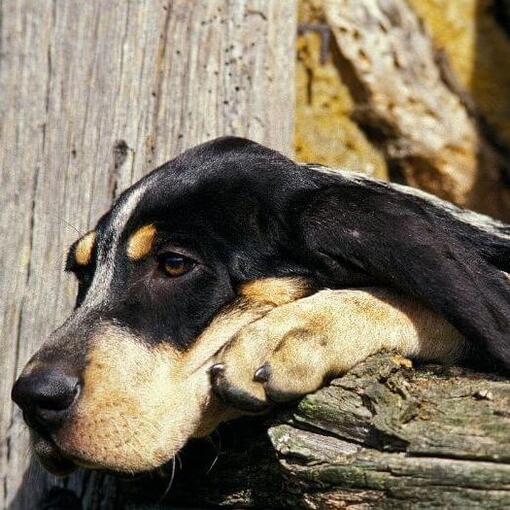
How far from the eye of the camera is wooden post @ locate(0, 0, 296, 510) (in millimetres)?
4859

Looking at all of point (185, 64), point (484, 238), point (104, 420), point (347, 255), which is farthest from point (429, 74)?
point (104, 420)

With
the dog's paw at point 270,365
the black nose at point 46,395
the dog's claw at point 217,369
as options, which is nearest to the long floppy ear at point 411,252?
the dog's paw at point 270,365

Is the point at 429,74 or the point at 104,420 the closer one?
the point at 104,420

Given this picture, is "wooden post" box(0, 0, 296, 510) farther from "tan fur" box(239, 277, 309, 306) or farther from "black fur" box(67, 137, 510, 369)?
"tan fur" box(239, 277, 309, 306)

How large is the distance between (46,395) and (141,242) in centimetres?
78

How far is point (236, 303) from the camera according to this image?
381cm

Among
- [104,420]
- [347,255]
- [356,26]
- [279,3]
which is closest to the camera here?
[104,420]

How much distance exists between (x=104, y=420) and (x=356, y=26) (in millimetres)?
4566

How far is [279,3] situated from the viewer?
5.32 m

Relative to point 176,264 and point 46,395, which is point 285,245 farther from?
point 46,395

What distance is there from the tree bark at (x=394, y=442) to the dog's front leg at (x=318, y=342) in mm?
71

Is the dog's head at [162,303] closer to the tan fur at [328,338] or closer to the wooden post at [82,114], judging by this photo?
the tan fur at [328,338]

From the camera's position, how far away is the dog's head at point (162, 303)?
3473mm

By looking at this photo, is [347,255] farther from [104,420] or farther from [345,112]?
[345,112]
